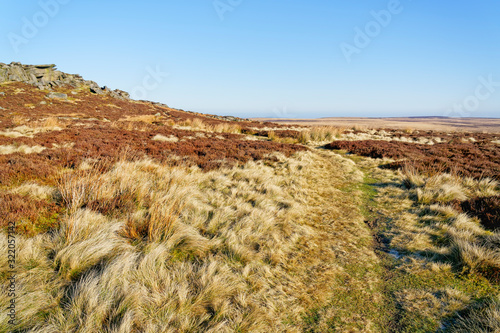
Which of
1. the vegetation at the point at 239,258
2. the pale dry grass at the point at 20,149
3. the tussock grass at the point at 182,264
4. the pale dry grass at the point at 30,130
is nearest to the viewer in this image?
the tussock grass at the point at 182,264

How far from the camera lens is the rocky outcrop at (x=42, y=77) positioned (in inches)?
1716

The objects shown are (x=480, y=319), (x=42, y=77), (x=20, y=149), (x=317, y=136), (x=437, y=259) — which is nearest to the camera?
(x=480, y=319)

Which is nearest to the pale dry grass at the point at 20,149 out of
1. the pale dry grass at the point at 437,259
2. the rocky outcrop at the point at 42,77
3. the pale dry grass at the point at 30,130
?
the pale dry grass at the point at 30,130

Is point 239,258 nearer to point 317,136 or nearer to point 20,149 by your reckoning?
point 20,149

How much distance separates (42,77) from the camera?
48656 mm

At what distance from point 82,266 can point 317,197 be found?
5.94m

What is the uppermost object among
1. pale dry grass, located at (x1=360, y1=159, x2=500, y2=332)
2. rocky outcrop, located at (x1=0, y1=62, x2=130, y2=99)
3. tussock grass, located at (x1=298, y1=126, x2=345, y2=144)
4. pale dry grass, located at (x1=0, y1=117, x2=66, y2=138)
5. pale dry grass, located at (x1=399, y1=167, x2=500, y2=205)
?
rocky outcrop, located at (x1=0, y1=62, x2=130, y2=99)

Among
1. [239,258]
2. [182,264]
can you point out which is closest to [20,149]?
[182,264]

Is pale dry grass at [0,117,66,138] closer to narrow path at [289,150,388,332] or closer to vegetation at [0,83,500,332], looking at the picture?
vegetation at [0,83,500,332]

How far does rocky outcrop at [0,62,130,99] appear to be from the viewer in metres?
43.6

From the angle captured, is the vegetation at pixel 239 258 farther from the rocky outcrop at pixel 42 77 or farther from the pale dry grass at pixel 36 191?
the rocky outcrop at pixel 42 77

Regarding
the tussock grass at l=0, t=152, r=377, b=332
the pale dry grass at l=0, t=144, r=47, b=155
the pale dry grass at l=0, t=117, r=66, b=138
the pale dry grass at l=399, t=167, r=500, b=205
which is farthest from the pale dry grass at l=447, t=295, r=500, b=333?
the pale dry grass at l=0, t=117, r=66, b=138

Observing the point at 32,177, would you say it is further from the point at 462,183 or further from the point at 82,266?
the point at 462,183

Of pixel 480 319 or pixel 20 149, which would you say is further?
pixel 20 149
